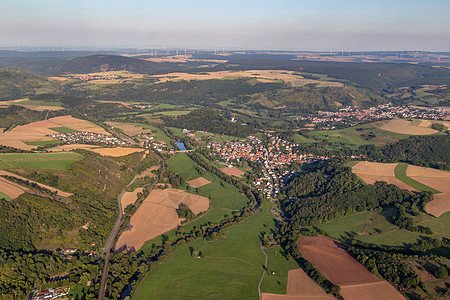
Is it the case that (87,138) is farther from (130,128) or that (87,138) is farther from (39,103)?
(39,103)

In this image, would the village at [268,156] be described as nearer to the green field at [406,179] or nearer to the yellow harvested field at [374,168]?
the yellow harvested field at [374,168]

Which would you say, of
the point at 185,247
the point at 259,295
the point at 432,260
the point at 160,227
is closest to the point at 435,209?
the point at 432,260

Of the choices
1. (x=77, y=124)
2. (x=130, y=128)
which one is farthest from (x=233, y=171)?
(x=77, y=124)

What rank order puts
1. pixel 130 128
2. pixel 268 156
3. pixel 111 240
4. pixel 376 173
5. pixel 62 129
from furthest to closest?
pixel 130 128
pixel 62 129
pixel 268 156
pixel 376 173
pixel 111 240

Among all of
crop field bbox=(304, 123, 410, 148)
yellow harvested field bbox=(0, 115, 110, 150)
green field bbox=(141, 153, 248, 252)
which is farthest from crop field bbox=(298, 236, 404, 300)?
yellow harvested field bbox=(0, 115, 110, 150)

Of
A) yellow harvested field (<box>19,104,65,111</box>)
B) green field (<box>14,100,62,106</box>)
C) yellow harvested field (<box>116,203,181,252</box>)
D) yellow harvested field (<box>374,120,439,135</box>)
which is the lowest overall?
yellow harvested field (<box>116,203,181,252</box>)

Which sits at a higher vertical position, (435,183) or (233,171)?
(435,183)

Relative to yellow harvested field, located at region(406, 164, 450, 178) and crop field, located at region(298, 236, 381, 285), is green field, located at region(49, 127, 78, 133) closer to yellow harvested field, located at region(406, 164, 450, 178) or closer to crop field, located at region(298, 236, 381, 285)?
crop field, located at region(298, 236, 381, 285)
